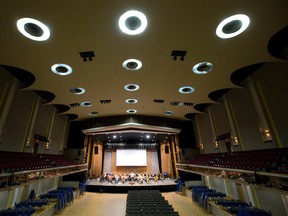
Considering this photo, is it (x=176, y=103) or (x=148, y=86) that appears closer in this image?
(x=148, y=86)

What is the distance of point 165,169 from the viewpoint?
2298 centimetres

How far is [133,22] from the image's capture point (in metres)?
5.37

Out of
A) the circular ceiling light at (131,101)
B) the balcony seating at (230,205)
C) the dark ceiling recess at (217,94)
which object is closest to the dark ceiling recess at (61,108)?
the circular ceiling light at (131,101)

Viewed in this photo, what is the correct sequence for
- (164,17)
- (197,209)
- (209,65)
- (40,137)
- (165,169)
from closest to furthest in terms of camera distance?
(164,17) < (209,65) < (197,209) < (40,137) < (165,169)

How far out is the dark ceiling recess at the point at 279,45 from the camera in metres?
6.74

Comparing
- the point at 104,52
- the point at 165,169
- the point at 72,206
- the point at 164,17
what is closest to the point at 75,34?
the point at 104,52

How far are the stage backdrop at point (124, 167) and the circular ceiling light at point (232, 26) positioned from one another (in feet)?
68.6

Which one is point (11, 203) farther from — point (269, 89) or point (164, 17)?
point (269, 89)

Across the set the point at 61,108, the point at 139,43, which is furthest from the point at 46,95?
the point at 139,43

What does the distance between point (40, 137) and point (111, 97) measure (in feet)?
22.0

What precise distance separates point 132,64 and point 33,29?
13.5 ft

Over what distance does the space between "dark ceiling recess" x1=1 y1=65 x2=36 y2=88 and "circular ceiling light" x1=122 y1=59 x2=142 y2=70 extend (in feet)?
19.3

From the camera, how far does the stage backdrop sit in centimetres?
2283

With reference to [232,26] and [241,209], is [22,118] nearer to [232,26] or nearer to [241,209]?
[232,26]
